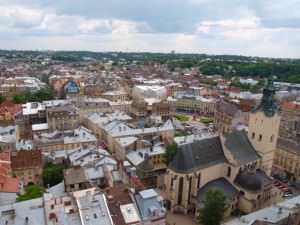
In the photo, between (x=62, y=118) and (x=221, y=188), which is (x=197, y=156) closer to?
(x=221, y=188)

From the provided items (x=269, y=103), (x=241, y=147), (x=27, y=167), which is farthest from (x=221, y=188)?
(x=27, y=167)

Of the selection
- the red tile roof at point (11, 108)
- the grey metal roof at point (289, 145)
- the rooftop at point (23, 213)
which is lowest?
the red tile roof at point (11, 108)

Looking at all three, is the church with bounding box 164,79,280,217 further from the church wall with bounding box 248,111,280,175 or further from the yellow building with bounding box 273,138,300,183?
the yellow building with bounding box 273,138,300,183

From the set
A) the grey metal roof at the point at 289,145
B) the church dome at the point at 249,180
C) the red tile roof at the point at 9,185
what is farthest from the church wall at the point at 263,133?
the red tile roof at the point at 9,185

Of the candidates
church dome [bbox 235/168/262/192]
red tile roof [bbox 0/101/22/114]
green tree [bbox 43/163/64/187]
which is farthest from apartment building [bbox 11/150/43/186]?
red tile roof [bbox 0/101/22/114]

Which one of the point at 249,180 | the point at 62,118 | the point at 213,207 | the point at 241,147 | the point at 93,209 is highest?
the point at 241,147

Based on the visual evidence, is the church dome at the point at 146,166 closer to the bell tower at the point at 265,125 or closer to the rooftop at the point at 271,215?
the bell tower at the point at 265,125

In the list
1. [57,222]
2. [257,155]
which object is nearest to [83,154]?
[57,222]

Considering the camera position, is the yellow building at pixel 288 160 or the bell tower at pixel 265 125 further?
the yellow building at pixel 288 160
